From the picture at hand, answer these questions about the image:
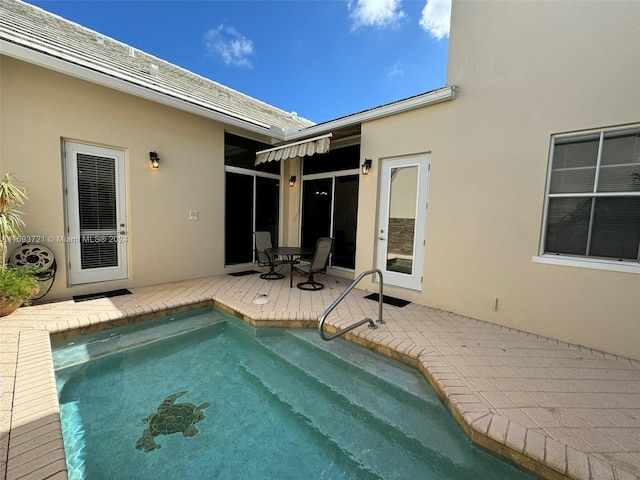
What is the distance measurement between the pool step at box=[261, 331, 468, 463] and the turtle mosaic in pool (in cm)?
142

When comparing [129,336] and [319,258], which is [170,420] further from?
[319,258]

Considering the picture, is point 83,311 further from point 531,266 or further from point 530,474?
point 531,266

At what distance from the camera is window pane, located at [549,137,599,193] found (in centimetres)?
412

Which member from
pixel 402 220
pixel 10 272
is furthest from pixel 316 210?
pixel 10 272

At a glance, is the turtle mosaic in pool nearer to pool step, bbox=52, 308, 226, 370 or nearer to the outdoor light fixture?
pool step, bbox=52, 308, 226, 370

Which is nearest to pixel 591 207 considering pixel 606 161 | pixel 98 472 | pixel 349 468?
pixel 606 161

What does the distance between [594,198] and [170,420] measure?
646 centimetres

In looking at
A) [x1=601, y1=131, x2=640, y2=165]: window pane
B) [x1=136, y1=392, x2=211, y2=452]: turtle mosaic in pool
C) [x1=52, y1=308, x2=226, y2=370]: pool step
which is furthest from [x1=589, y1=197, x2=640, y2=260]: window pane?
[x1=52, y1=308, x2=226, y2=370]: pool step

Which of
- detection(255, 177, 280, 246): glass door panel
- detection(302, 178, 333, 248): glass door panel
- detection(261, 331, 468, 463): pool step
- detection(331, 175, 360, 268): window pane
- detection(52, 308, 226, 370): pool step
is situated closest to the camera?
detection(261, 331, 468, 463): pool step

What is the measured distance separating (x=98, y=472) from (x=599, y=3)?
26.7ft

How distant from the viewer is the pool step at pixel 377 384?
2.82 meters

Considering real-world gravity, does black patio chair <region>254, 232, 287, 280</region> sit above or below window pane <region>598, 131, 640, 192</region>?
below

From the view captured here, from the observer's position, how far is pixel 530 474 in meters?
2.27

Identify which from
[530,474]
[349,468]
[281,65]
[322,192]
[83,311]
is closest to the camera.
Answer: [530,474]
